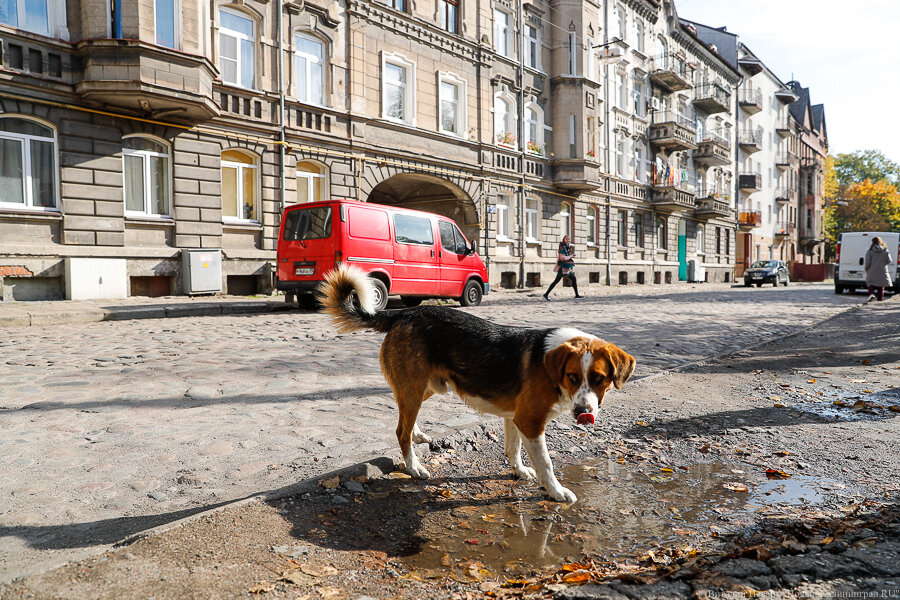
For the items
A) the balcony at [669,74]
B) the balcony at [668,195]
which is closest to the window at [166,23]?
the balcony at [668,195]

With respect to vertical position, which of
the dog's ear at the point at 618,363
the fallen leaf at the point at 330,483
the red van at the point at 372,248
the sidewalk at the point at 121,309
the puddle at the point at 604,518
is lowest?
the puddle at the point at 604,518

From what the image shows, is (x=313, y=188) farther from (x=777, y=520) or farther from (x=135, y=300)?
(x=777, y=520)

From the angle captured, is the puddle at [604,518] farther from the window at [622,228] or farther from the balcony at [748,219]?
the balcony at [748,219]

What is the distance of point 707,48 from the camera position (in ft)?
149

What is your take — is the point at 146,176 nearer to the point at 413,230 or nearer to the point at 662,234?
the point at 413,230

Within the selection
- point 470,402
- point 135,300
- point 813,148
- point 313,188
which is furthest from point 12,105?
point 813,148

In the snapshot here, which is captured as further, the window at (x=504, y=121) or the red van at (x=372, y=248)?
→ the window at (x=504, y=121)

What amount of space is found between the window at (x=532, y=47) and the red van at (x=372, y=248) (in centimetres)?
1627

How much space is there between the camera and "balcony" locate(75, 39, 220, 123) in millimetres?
14383

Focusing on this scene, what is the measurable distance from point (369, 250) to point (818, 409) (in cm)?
988

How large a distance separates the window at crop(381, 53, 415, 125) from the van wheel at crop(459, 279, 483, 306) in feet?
28.3

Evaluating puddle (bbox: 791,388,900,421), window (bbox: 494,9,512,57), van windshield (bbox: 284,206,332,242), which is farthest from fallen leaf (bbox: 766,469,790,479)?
window (bbox: 494,9,512,57)

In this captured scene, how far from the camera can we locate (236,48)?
18000mm

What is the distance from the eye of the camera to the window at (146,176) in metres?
16.0
